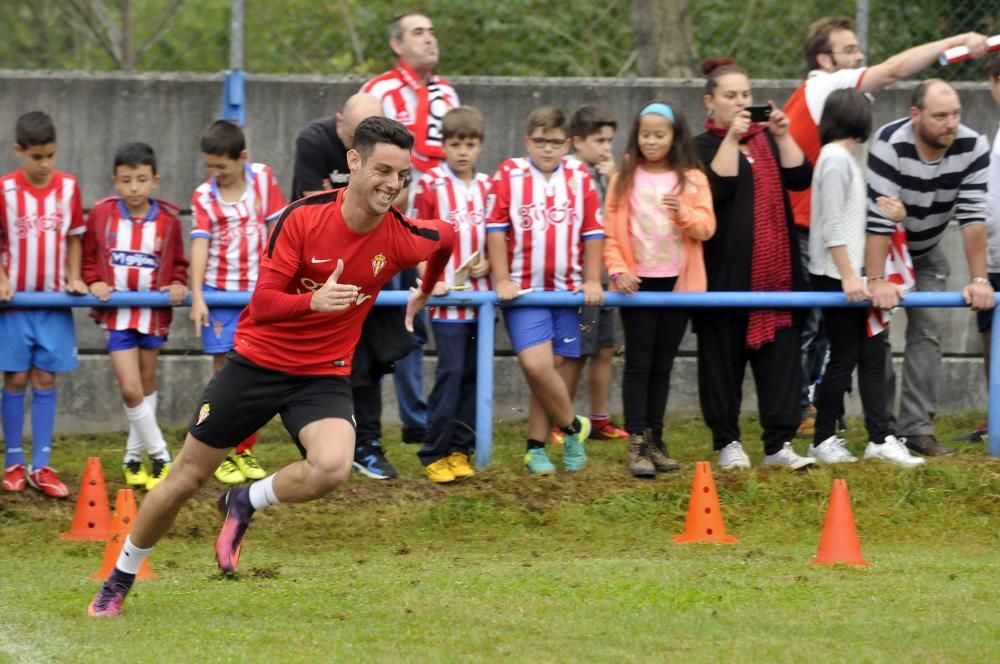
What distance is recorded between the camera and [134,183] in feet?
31.1

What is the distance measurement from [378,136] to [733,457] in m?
3.72

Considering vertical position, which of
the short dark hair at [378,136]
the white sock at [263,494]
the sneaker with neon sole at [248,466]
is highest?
the short dark hair at [378,136]

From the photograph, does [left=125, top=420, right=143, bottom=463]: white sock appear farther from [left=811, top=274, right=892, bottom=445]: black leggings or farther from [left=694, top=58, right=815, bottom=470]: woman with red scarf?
[left=811, top=274, right=892, bottom=445]: black leggings

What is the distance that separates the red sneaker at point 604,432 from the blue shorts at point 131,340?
300 centimetres

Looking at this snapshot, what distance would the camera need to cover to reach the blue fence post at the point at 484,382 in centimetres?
938

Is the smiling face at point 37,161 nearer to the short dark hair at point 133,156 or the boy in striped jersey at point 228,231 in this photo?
the short dark hair at point 133,156

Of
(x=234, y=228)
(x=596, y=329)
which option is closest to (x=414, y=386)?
(x=596, y=329)

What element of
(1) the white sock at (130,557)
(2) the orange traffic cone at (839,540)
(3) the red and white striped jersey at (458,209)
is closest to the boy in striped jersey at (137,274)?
(3) the red and white striped jersey at (458,209)

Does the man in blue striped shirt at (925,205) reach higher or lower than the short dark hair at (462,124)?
lower

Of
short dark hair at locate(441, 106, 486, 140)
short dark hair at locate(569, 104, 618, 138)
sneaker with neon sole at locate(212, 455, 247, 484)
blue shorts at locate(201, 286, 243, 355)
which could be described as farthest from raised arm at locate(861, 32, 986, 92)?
sneaker with neon sole at locate(212, 455, 247, 484)

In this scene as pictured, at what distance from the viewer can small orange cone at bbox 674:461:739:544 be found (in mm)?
8242

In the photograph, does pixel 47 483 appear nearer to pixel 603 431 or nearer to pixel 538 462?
pixel 538 462

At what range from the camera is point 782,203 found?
369 inches

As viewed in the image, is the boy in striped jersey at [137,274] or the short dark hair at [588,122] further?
the short dark hair at [588,122]
